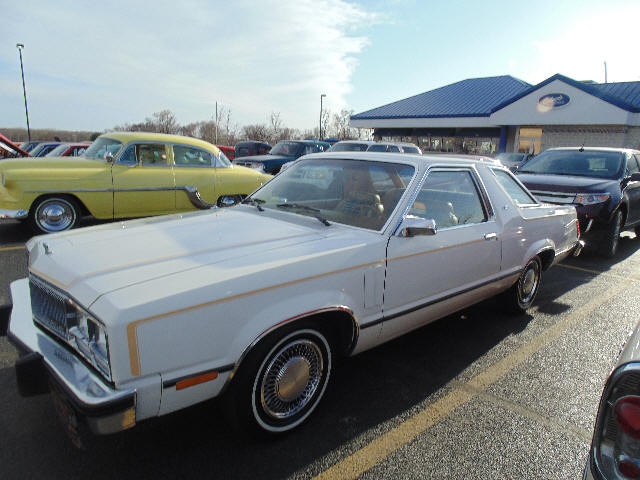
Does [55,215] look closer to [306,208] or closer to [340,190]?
[306,208]

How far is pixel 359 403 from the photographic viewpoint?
2.75 metres

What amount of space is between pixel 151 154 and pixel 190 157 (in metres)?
0.69

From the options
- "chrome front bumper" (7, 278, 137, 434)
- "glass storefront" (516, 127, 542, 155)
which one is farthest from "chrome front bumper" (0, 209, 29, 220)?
"glass storefront" (516, 127, 542, 155)

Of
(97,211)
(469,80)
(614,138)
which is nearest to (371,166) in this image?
(97,211)

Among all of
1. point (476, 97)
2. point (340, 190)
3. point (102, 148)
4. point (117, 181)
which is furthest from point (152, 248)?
point (476, 97)

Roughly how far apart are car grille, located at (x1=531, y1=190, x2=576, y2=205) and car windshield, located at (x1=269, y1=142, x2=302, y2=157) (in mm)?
9744

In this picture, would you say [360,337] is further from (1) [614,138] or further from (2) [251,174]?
(1) [614,138]

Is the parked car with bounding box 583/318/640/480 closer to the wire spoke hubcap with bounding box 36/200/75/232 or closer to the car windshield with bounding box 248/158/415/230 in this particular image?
the car windshield with bounding box 248/158/415/230

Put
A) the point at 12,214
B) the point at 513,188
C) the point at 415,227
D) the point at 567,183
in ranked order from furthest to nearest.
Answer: the point at 567,183
the point at 12,214
the point at 513,188
the point at 415,227

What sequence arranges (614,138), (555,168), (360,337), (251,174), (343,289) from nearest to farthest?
A: (343,289) < (360,337) < (555,168) < (251,174) < (614,138)

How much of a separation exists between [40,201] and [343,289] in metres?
6.14

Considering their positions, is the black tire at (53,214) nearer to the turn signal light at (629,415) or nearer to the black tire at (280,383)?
the black tire at (280,383)

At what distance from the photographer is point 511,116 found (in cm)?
2433

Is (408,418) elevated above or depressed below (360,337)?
below
